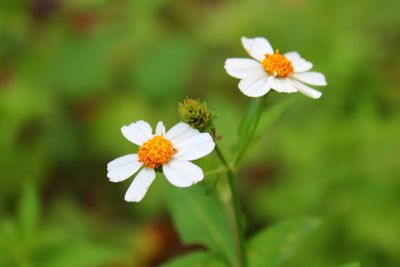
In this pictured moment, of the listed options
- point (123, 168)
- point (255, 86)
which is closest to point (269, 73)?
point (255, 86)

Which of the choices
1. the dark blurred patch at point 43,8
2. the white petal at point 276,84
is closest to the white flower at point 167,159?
the white petal at point 276,84

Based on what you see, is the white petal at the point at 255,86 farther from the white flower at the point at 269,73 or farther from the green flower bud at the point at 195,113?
the green flower bud at the point at 195,113

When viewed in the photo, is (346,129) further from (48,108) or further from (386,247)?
(48,108)

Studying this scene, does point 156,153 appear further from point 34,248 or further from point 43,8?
point 43,8

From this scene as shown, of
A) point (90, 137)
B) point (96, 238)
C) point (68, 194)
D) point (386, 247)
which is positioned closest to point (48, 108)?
point (90, 137)

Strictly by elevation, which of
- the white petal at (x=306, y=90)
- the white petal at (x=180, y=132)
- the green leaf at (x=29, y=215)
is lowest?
the white petal at (x=180, y=132)
